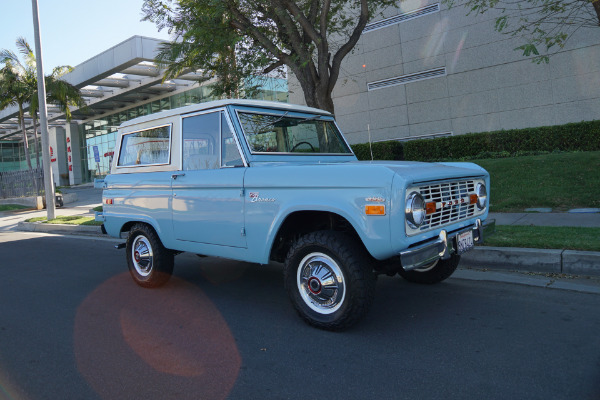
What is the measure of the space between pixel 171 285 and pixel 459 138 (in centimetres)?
1119

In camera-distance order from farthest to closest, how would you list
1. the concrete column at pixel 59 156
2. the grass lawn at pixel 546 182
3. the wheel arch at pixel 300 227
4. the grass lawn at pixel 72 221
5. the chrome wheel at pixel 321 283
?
the concrete column at pixel 59 156 < the grass lawn at pixel 72 221 < the grass lawn at pixel 546 182 < the wheel arch at pixel 300 227 < the chrome wheel at pixel 321 283

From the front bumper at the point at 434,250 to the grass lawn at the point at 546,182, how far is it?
5.45m

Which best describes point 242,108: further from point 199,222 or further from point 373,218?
point 373,218

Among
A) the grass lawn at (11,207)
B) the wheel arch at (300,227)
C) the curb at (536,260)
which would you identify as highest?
the grass lawn at (11,207)

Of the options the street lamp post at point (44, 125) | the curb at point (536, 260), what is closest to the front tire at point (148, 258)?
the curb at point (536, 260)

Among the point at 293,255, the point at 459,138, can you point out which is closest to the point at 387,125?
the point at 459,138

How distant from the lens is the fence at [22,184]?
67.5 ft

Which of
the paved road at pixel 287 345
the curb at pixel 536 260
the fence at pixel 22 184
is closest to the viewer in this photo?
the paved road at pixel 287 345

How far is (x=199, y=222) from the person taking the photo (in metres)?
4.46

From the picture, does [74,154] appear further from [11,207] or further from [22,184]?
[11,207]

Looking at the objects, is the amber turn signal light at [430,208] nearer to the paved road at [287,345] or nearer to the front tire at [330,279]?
the front tire at [330,279]

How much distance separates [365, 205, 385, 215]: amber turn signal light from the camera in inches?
126

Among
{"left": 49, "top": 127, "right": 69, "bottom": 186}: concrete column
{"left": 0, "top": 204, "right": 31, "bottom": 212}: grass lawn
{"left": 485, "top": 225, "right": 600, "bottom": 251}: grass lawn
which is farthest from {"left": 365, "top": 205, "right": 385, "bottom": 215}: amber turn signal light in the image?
{"left": 49, "top": 127, "right": 69, "bottom": 186}: concrete column

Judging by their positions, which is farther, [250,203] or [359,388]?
[250,203]
